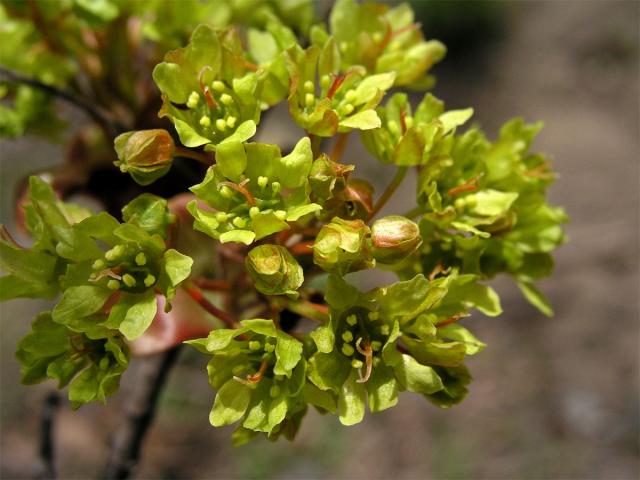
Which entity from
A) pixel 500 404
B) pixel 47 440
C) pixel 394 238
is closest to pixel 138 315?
pixel 394 238

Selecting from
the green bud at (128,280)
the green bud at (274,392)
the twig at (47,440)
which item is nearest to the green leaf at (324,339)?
the green bud at (274,392)

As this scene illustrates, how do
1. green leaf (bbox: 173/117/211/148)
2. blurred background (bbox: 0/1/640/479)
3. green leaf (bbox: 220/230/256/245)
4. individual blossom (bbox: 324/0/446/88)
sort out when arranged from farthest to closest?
blurred background (bbox: 0/1/640/479) → individual blossom (bbox: 324/0/446/88) → green leaf (bbox: 173/117/211/148) → green leaf (bbox: 220/230/256/245)

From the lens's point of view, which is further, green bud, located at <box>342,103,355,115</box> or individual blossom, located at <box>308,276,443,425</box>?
green bud, located at <box>342,103,355,115</box>

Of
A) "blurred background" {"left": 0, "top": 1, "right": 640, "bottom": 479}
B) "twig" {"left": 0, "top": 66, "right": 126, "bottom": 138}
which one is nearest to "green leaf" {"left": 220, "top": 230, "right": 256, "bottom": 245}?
"twig" {"left": 0, "top": 66, "right": 126, "bottom": 138}

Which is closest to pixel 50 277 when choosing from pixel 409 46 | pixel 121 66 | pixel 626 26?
pixel 121 66

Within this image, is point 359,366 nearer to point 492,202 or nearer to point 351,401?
point 351,401

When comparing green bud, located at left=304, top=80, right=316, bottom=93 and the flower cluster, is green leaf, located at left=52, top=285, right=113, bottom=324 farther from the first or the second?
green bud, located at left=304, top=80, right=316, bottom=93
